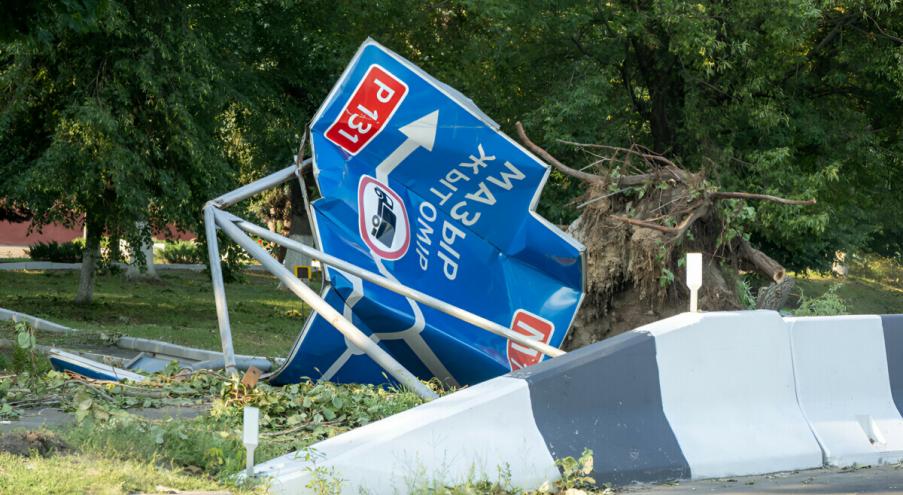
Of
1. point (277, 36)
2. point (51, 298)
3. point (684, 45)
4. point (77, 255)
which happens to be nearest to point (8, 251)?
point (77, 255)

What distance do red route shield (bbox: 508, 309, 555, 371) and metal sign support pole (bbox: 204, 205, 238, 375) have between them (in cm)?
243

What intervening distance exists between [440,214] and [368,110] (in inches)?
44.9

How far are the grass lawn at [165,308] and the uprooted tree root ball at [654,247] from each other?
7188 mm

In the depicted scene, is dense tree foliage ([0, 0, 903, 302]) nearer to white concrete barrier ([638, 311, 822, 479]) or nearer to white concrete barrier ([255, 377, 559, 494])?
white concrete barrier ([638, 311, 822, 479])

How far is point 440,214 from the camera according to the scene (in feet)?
32.7

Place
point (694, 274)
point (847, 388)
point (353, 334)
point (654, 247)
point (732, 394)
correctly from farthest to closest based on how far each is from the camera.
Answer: point (654, 247) < point (353, 334) < point (847, 388) < point (694, 274) < point (732, 394)

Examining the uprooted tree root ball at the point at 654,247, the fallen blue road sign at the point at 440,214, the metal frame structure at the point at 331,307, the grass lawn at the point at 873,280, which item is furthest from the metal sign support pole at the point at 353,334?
the grass lawn at the point at 873,280

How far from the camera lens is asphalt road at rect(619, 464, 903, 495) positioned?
5.93m

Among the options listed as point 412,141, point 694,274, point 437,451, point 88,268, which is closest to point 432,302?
point 412,141

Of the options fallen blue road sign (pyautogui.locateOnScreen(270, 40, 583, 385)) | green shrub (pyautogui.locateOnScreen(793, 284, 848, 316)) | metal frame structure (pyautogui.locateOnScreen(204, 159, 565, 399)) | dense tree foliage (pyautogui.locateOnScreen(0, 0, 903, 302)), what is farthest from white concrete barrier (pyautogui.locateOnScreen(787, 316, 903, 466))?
dense tree foliage (pyautogui.locateOnScreen(0, 0, 903, 302))

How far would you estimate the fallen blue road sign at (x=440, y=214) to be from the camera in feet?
31.8

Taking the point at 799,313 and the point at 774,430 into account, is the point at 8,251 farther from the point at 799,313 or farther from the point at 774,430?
the point at 774,430

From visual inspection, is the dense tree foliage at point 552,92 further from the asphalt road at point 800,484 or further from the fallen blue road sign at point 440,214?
the asphalt road at point 800,484

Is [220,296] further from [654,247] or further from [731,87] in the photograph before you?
[731,87]
